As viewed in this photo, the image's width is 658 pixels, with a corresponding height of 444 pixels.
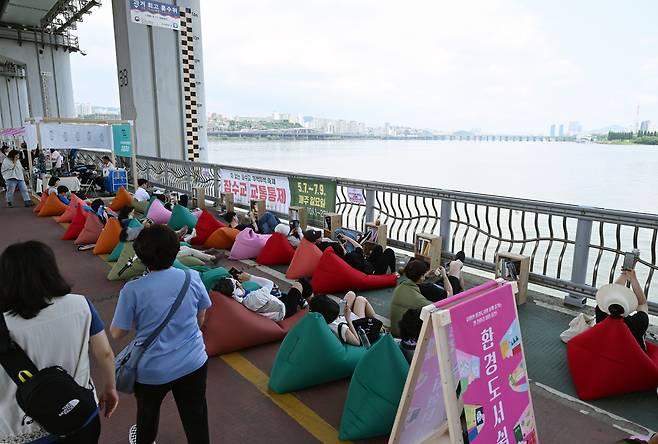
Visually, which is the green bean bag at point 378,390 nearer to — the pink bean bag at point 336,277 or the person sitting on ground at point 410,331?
the person sitting on ground at point 410,331

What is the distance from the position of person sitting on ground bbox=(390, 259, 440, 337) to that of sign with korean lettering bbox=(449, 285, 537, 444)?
139 cm

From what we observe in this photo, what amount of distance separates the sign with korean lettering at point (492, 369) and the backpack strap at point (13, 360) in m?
1.84

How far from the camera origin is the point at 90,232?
8.03m

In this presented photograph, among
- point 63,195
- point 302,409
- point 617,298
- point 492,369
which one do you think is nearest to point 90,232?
point 63,195

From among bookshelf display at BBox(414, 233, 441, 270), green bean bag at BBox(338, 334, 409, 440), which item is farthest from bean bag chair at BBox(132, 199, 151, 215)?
green bean bag at BBox(338, 334, 409, 440)

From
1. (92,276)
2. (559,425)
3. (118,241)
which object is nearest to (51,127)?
(118,241)

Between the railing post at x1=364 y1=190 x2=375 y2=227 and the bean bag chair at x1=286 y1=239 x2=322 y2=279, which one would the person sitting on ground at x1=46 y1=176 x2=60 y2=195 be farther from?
the railing post at x1=364 y1=190 x2=375 y2=227

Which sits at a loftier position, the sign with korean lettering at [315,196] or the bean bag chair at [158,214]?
the sign with korean lettering at [315,196]

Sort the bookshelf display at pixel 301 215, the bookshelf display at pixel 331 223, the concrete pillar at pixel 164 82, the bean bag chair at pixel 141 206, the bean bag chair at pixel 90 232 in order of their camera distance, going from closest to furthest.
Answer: the bookshelf display at pixel 331 223
the bean bag chair at pixel 90 232
the bookshelf display at pixel 301 215
the bean bag chair at pixel 141 206
the concrete pillar at pixel 164 82

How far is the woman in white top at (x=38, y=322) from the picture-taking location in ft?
5.49

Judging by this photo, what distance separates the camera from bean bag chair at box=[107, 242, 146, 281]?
6.15 meters

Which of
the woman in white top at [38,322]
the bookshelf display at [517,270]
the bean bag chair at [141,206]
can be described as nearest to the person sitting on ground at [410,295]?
the bookshelf display at [517,270]

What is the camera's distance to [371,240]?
22.5 ft

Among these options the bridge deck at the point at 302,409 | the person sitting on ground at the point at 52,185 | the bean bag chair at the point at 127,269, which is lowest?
the bridge deck at the point at 302,409
